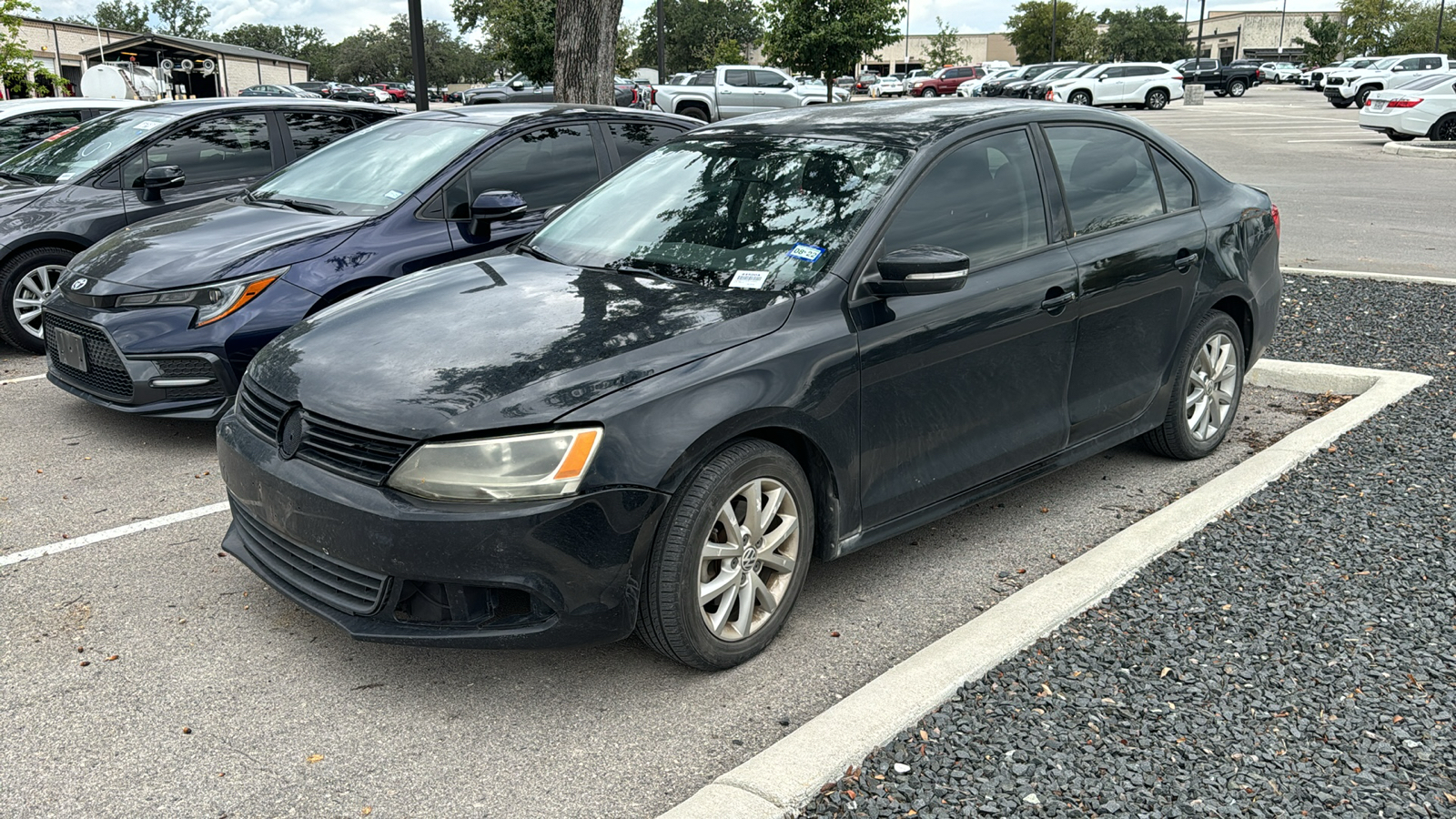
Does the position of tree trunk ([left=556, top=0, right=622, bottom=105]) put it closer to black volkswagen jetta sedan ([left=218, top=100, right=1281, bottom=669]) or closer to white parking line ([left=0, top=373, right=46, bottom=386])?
white parking line ([left=0, top=373, right=46, bottom=386])

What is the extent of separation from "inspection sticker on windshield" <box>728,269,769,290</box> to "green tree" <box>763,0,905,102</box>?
3561 cm

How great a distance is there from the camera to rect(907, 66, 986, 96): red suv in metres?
59.3

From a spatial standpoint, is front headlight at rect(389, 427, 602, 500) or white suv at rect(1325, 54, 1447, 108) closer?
front headlight at rect(389, 427, 602, 500)

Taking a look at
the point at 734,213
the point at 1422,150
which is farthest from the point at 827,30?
the point at 734,213

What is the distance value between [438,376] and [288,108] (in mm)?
6048

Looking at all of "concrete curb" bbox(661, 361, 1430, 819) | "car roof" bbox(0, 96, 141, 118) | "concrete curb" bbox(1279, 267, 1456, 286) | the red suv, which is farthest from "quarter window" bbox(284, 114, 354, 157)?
the red suv

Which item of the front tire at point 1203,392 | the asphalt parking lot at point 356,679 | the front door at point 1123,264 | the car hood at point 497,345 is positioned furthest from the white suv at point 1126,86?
the car hood at point 497,345

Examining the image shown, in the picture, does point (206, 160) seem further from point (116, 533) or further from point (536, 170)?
point (116, 533)

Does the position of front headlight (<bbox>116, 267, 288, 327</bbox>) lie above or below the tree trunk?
below

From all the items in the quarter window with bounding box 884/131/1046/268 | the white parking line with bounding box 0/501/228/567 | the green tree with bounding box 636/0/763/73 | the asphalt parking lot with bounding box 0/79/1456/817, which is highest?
the green tree with bounding box 636/0/763/73

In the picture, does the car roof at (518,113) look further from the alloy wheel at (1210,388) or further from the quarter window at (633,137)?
the alloy wheel at (1210,388)

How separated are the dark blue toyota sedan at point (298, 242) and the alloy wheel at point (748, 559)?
8.46 feet

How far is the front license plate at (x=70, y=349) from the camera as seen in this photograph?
221 inches

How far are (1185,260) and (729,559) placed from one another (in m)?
2.66
